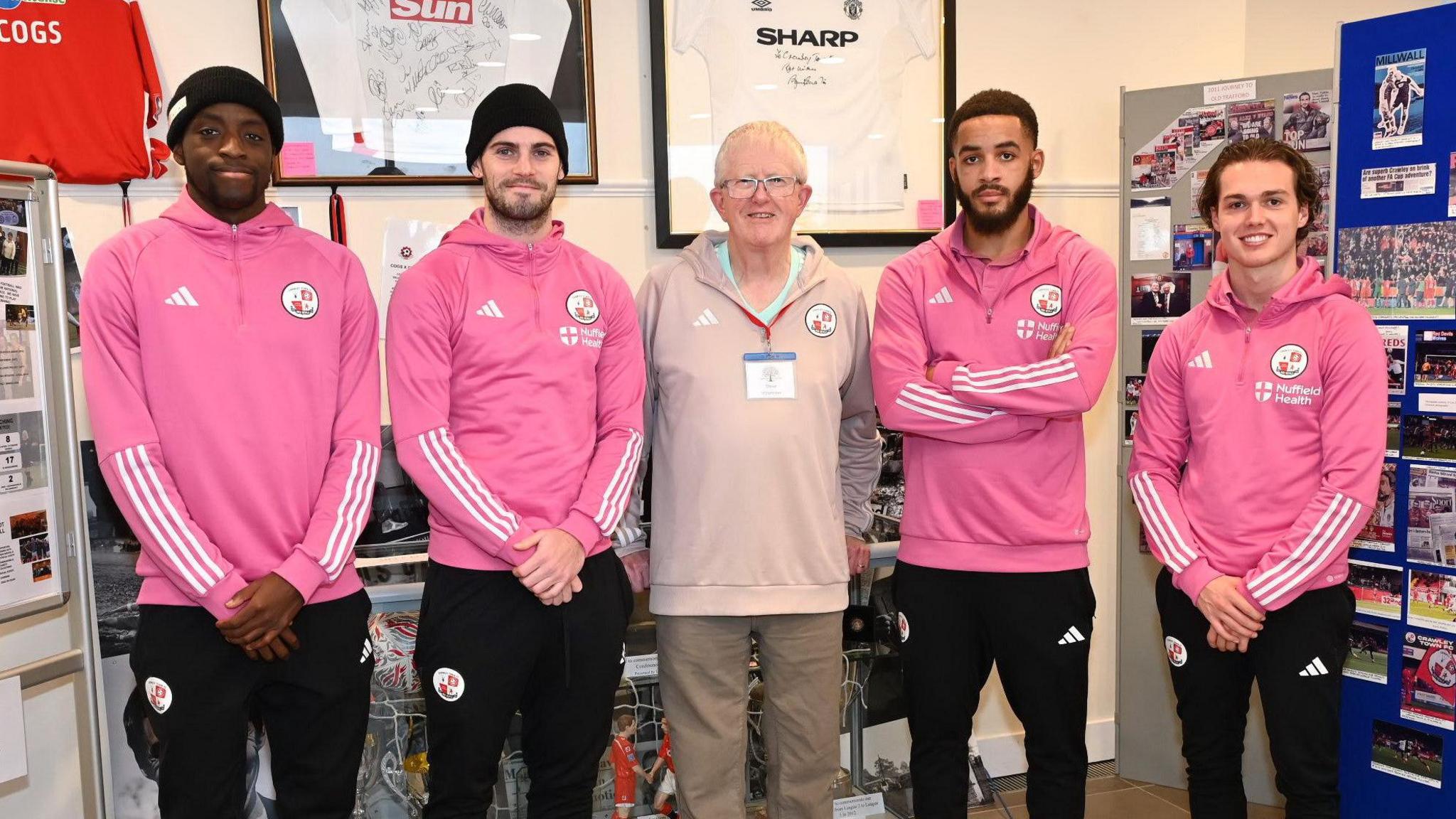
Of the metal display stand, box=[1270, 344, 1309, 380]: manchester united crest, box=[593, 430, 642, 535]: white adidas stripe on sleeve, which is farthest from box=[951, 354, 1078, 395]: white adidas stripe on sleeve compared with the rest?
the metal display stand

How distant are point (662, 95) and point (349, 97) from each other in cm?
88

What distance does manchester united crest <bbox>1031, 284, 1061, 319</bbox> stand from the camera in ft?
7.22

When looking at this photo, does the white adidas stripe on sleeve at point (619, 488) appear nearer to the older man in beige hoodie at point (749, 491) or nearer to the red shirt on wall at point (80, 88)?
the older man in beige hoodie at point (749, 491)

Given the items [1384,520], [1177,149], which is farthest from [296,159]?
[1384,520]

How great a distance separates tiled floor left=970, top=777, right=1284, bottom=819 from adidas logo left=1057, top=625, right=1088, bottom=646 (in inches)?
43.0

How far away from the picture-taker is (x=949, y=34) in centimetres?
325

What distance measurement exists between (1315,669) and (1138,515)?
1.21 m

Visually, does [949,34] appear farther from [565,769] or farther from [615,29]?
[565,769]

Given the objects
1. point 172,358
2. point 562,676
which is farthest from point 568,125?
point 562,676

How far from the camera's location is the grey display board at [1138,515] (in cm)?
308

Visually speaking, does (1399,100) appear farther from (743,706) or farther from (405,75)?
(405,75)

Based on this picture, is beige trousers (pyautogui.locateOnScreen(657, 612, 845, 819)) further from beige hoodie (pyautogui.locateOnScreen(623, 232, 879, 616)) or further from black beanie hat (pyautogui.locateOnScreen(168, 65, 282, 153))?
black beanie hat (pyautogui.locateOnScreen(168, 65, 282, 153))

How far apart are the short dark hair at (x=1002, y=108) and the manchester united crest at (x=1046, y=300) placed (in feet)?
1.04

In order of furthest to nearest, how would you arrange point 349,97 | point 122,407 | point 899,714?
point 899,714, point 349,97, point 122,407
